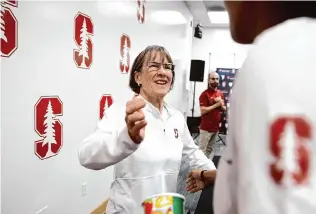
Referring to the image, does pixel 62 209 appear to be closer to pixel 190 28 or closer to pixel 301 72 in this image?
pixel 301 72

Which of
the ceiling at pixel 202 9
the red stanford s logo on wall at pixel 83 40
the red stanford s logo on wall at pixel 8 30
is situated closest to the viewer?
the red stanford s logo on wall at pixel 8 30

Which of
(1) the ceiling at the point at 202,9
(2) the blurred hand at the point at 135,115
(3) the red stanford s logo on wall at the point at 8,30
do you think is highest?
(1) the ceiling at the point at 202,9

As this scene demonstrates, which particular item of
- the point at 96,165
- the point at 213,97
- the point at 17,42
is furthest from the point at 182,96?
the point at 96,165

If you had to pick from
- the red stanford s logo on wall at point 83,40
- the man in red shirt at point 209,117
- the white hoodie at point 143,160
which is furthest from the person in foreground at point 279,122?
the man in red shirt at point 209,117

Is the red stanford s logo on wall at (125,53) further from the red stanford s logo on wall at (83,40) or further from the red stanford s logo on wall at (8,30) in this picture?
the red stanford s logo on wall at (8,30)

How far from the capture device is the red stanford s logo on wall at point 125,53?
335 centimetres

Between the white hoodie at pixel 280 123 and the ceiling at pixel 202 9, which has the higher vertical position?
the ceiling at pixel 202 9

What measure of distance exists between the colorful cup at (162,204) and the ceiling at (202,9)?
18.1 feet

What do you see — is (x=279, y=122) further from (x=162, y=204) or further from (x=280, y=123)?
(x=162, y=204)

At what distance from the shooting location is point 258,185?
1.08 ft

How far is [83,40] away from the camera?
251 cm

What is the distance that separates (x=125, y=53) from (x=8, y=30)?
6.01 feet

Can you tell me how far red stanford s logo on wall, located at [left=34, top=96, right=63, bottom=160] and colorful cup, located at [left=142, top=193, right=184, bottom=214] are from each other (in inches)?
59.0

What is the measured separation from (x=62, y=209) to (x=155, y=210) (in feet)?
6.37
